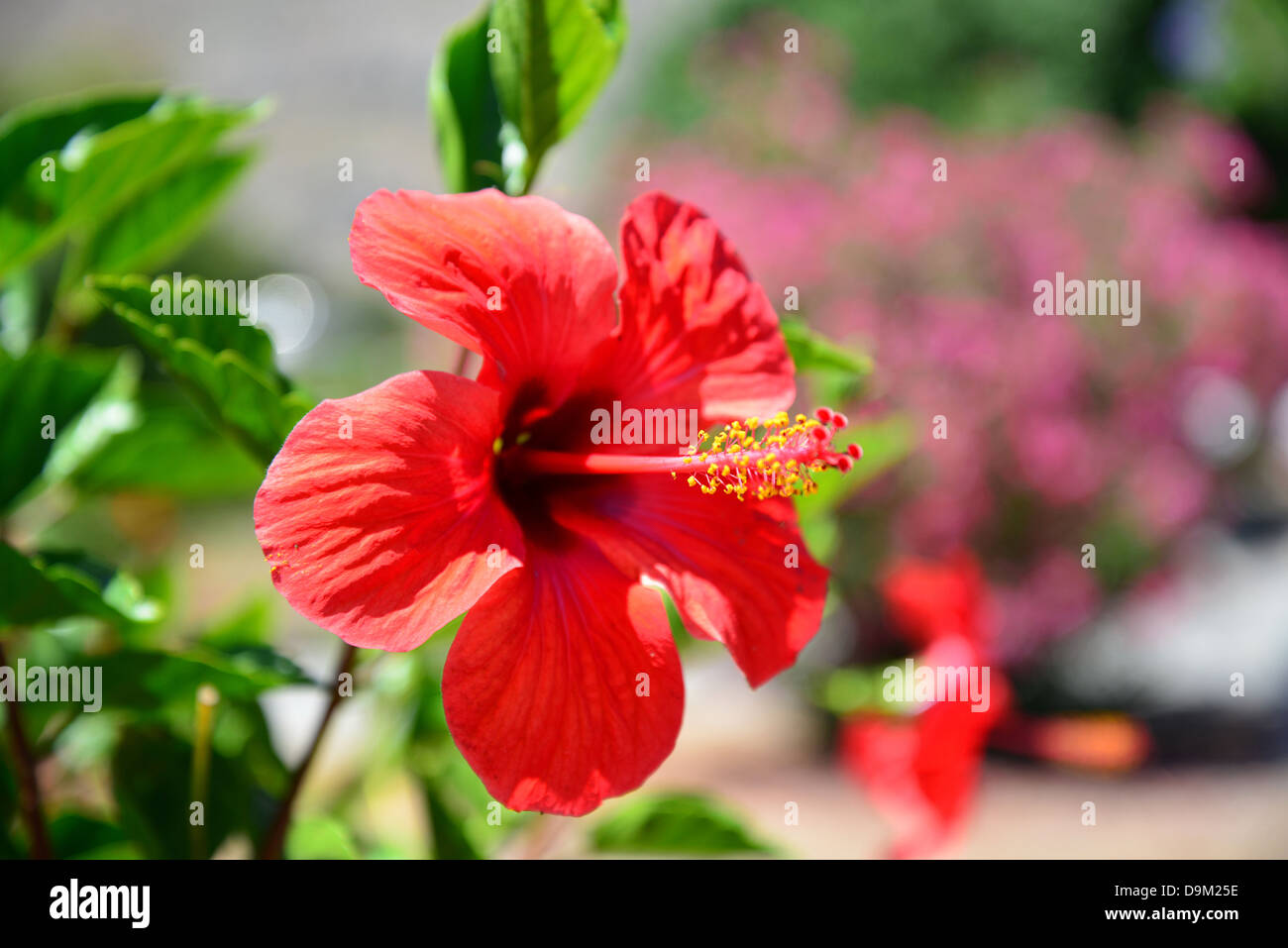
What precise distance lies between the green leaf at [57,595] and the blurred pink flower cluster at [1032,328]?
9.80 feet

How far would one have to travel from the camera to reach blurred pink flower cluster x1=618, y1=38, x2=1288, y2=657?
3.54 m

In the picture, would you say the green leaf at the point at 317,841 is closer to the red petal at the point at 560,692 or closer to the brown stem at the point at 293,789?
the brown stem at the point at 293,789

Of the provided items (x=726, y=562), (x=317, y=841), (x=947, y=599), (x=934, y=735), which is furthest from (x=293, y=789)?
(x=947, y=599)

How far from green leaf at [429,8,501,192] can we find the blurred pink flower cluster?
2.87 meters

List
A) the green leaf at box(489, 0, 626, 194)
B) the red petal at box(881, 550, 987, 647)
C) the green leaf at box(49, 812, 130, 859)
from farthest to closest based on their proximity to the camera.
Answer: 1. the red petal at box(881, 550, 987, 647)
2. the green leaf at box(49, 812, 130, 859)
3. the green leaf at box(489, 0, 626, 194)

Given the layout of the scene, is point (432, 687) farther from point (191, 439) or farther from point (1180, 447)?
point (1180, 447)

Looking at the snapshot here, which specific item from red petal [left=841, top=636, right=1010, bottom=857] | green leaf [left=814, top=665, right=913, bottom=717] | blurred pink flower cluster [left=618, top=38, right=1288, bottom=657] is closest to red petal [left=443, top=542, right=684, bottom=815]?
green leaf [left=814, top=665, right=913, bottom=717]

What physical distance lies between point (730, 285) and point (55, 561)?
16.7 inches

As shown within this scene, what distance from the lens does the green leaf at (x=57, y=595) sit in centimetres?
53

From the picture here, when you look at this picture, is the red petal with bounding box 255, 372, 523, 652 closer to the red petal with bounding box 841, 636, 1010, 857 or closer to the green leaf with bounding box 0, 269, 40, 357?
the green leaf with bounding box 0, 269, 40, 357

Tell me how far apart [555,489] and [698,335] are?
4.9 inches

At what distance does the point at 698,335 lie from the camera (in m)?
0.59

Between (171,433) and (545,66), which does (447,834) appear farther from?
(545,66)

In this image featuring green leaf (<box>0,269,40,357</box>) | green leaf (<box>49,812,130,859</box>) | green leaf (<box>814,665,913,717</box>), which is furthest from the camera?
green leaf (<box>814,665,913,717</box>)
